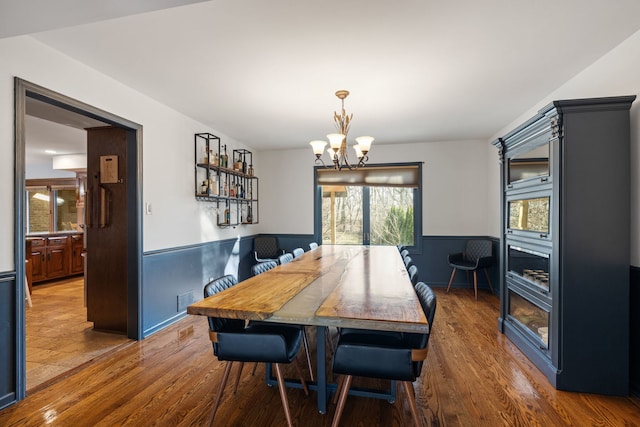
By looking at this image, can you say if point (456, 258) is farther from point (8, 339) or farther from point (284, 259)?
point (8, 339)

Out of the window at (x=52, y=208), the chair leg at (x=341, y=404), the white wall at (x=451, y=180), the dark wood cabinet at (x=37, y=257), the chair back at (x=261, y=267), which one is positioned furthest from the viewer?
the window at (x=52, y=208)

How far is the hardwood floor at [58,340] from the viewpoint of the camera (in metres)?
2.55

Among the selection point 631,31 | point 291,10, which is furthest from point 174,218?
point 631,31

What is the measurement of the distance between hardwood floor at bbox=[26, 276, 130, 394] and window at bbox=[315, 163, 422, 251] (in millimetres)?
3593

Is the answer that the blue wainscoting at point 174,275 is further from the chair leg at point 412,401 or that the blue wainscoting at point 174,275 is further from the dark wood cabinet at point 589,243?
the dark wood cabinet at point 589,243

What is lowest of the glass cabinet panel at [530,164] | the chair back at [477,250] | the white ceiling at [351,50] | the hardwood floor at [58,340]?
the hardwood floor at [58,340]

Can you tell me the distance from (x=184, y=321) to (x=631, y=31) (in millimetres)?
4764

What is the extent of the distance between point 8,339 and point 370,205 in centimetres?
485

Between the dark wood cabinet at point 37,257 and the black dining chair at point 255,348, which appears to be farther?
the dark wood cabinet at point 37,257

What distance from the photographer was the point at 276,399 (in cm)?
212

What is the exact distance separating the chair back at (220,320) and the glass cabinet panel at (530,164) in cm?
256

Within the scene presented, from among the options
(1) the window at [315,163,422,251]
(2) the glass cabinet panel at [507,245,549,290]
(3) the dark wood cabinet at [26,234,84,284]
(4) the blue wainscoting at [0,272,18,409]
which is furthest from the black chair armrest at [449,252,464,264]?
(3) the dark wood cabinet at [26,234,84,284]

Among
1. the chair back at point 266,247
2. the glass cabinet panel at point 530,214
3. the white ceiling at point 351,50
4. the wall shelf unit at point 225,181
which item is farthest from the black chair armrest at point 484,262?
the wall shelf unit at point 225,181

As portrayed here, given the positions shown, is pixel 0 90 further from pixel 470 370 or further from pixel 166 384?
pixel 470 370
